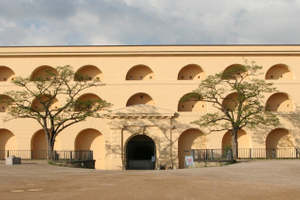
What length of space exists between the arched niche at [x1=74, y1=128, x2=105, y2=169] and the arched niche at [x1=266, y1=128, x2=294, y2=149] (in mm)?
16007

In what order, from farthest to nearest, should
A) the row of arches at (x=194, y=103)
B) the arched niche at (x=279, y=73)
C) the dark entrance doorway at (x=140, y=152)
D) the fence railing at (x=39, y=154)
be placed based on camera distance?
1. the dark entrance doorway at (x=140, y=152)
2. the arched niche at (x=279, y=73)
3. the row of arches at (x=194, y=103)
4. the fence railing at (x=39, y=154)

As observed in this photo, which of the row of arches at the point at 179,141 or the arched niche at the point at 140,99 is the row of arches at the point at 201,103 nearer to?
the arched niche at the point at 140,99

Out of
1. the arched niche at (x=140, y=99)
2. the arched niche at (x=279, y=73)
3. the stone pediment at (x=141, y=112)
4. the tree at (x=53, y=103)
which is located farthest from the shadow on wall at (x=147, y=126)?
the arched niche at (x=279, y=73)

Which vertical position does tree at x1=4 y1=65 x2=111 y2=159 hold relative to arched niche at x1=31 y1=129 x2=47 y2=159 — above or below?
above

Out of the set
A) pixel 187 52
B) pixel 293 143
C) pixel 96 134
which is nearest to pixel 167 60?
pixel 187 52

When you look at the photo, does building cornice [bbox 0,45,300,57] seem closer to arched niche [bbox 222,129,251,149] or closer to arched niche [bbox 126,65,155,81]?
arched niche [bbox 126,65,155,81]

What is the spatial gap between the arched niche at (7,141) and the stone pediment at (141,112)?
9.81 m

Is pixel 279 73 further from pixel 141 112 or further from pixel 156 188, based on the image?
pixel 156 188

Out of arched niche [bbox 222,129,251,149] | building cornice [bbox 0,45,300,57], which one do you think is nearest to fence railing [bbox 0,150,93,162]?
building cornice [bbox 0,45,300,57]

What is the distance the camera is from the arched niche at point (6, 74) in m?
35.9

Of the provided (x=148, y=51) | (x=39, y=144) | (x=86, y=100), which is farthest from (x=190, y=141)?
(x=39, y=144)

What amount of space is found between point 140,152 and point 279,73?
649 inches

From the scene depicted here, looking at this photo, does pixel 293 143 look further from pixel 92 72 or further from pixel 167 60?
pixel 92 72

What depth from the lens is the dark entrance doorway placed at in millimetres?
36188
